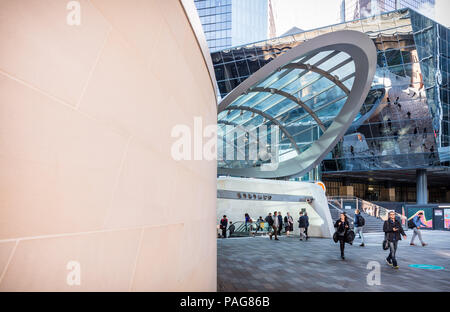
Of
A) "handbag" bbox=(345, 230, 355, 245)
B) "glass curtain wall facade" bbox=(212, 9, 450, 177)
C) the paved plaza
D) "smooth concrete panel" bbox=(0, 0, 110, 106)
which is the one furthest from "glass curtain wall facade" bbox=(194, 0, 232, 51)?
"smooth concrete panel" bbox=(0, 0, 110, 106)

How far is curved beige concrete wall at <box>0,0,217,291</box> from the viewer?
121 centimetres

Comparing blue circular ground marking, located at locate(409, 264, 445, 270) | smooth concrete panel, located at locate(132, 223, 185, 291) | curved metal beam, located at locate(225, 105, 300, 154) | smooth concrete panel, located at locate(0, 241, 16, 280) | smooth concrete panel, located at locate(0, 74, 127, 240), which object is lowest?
blue circular ground marking, located at locate(409, 264, 445, 270)

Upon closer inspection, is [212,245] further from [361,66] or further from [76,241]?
[361,66]

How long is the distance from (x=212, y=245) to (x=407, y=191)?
65098 mm

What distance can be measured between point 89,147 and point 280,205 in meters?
20.6

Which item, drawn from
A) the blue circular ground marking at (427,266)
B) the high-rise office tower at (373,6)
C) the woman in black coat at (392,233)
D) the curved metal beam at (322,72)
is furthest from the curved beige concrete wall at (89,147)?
the high-rise office tower at (373,6)

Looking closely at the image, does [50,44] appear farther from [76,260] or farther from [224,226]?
[224,226]

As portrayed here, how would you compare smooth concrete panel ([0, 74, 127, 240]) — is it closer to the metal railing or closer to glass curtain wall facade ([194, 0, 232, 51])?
the metal railing

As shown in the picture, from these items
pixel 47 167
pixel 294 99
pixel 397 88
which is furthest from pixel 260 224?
pixel 397 88

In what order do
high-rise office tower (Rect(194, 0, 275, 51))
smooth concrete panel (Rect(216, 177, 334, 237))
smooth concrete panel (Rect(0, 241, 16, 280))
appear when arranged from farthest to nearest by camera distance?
high-rise office tower (Rect(194, 0, 275, 51))
smooth concrete panel (Rect(216, 177, 334, 237))
smooth concrete panel (Rect(0, 241, 16, 280))

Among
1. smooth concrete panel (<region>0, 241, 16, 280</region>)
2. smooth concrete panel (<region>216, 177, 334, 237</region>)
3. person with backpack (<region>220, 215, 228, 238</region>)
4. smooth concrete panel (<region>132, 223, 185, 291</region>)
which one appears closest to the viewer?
smooth concrete panel (<region>0, 241, 16, 280</region>)

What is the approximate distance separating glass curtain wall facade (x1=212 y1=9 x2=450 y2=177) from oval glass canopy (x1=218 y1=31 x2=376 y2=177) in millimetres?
14105
